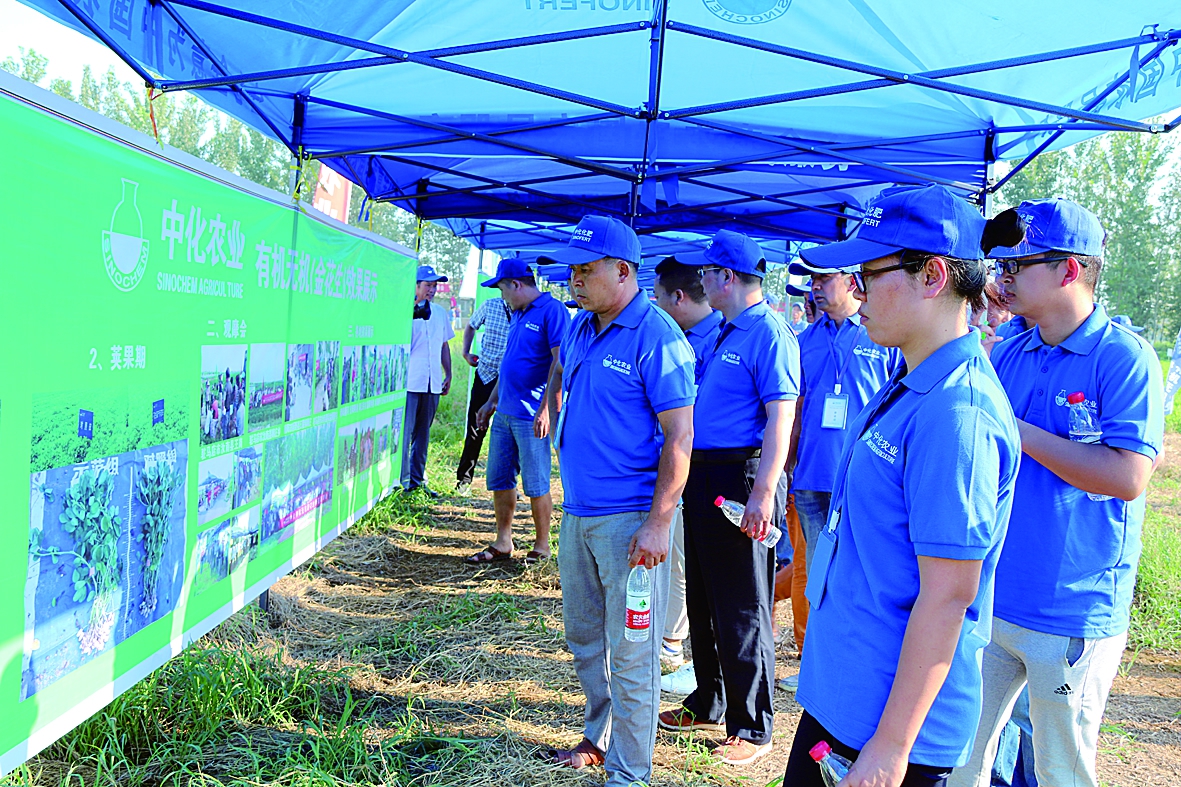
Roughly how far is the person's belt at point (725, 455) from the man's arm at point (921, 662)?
2092mm

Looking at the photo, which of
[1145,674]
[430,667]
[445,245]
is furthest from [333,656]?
[445,245]

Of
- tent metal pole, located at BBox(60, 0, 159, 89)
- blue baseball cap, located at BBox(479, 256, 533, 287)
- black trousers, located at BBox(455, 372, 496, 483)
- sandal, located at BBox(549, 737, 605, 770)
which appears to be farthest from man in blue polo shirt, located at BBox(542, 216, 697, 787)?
black trousers, located at BBox(455, 372, 496, 483)

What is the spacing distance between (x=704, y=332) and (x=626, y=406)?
1.24 m

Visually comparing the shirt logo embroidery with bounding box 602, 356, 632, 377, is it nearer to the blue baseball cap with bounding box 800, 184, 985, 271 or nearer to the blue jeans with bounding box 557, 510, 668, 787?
the blue jeans with bounding box 557, 510, 668, 787

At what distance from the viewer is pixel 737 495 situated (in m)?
3.61

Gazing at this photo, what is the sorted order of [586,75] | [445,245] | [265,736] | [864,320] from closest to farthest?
[864,320] → [265,736] → [586,75] → [445,245]

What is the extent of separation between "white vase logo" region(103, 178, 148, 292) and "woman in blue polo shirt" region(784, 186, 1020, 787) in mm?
2092

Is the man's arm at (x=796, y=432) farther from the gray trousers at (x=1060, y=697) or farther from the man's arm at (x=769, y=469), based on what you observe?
the gray trousers at (x=1060, y=697)

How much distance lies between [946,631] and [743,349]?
2.23m

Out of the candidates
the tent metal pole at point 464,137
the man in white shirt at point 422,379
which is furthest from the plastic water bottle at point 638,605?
the man in white shirt at point 422,379

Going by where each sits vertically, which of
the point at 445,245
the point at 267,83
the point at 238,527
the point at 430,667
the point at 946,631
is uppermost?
the point at 445,245

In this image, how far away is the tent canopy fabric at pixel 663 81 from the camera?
3596 mm

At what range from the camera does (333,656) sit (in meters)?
4.41

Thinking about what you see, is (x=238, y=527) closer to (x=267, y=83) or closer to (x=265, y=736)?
(x=265, y=736)
